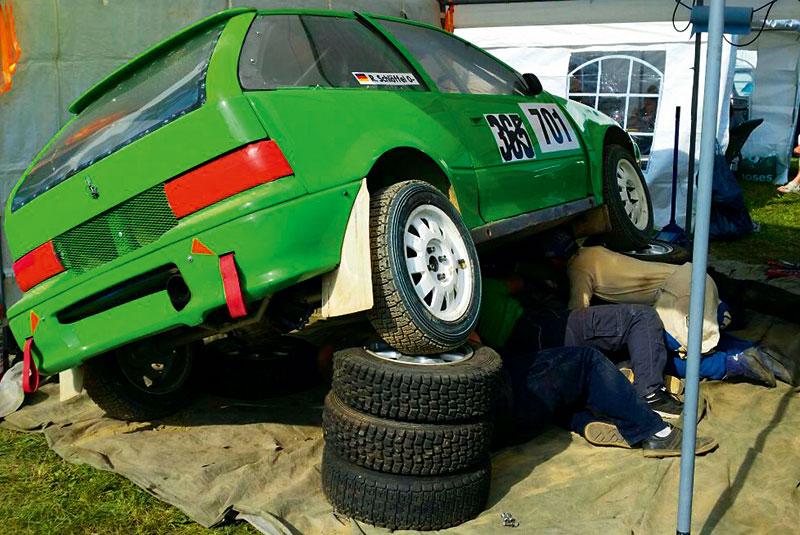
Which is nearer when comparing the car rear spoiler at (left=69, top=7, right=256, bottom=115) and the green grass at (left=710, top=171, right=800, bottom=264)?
the car rear spoiler at (left=69, top=7, right=256, bottom=115)

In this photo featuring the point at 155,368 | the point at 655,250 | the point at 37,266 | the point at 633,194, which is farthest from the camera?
the point at 633,194

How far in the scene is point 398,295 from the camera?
338 cm

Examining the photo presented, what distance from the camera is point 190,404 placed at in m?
4.86

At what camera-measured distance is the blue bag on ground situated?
955cm

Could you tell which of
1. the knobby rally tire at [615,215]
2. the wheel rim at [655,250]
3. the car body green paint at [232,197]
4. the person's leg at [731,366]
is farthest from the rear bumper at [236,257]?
the wheel rim at [655,250]

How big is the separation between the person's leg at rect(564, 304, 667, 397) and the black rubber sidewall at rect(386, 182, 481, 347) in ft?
4.31

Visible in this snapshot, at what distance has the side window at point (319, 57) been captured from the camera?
3629 millimetres

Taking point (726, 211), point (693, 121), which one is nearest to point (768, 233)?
point (726, 211)

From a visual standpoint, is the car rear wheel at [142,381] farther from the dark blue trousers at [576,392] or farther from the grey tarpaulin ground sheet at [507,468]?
the dark blue trousers at [576,392]

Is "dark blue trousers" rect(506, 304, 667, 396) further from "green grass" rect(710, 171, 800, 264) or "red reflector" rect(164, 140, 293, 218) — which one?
"green grass" rect(710, 171, 800, 264)

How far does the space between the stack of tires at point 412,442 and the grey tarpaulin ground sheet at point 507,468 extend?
107mm

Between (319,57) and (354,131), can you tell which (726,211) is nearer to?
(319,57)

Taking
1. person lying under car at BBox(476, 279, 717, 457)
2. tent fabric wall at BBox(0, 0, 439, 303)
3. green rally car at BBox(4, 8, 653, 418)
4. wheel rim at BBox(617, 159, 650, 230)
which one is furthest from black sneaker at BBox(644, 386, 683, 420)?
tent fabric wall at BBox(0, 0, 439, 303)

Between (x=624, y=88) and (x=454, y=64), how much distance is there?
534cm
